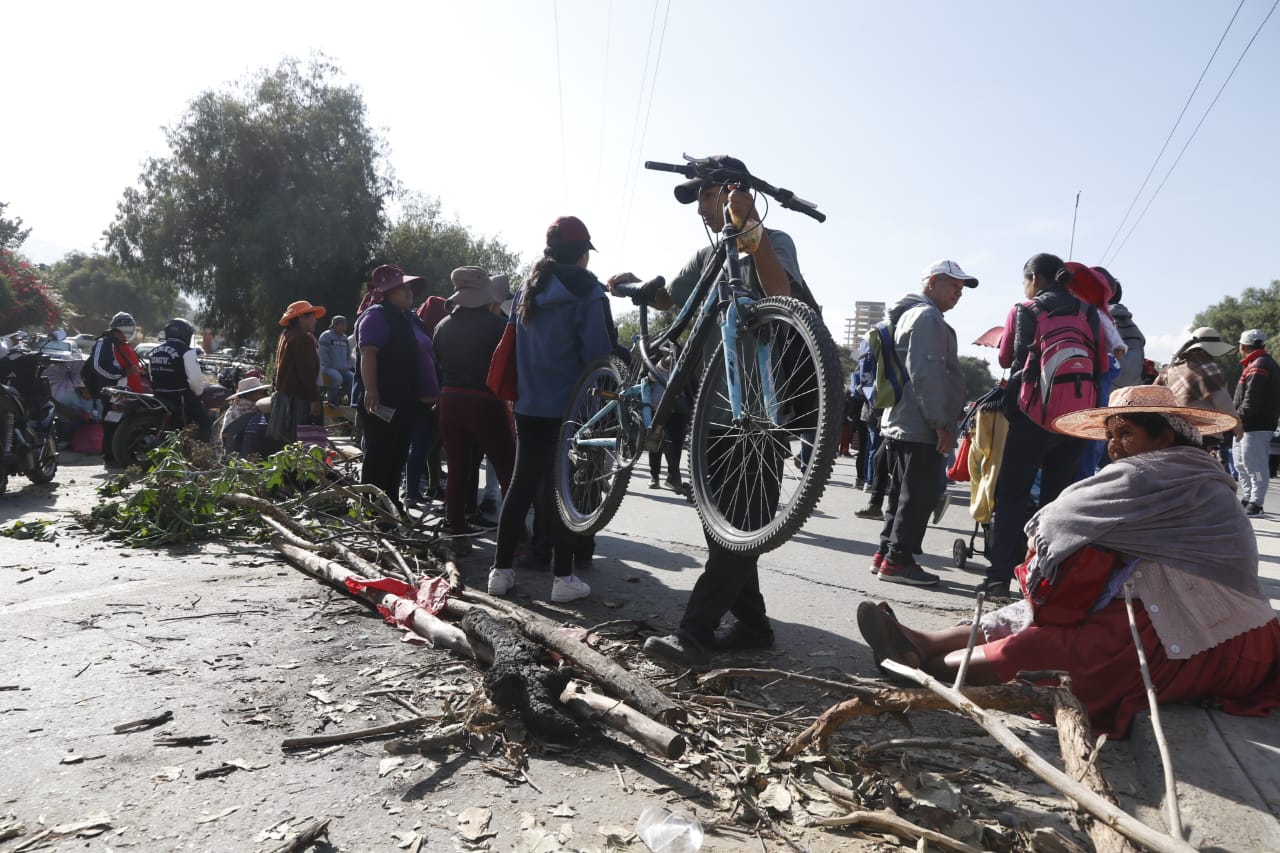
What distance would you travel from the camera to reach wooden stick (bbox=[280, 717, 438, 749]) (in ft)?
8.79

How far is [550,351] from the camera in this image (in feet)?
15.9

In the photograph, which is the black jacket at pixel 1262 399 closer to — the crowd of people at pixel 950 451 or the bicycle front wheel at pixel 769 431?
the crowd of people at pixel 950 451

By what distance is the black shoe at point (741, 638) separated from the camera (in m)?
3.84

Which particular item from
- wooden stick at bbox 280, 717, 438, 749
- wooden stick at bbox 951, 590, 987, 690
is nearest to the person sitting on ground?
wooden stick at bbox 280, 717, 438, 749

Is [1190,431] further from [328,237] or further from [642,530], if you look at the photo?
[328,237]

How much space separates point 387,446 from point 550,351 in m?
2.31

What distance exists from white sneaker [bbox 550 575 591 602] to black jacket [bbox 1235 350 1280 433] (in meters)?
9.09

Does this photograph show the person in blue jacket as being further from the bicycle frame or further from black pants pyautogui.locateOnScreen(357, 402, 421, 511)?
black pants pyautogui.locateOnScreen(357, 402, 421, 511)

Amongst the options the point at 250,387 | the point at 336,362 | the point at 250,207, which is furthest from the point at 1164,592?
the point at 250,207

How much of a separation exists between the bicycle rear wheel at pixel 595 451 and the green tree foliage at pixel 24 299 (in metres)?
29.6

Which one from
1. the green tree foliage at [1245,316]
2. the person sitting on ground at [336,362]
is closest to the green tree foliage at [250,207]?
the person sitting on ground at [336,362]

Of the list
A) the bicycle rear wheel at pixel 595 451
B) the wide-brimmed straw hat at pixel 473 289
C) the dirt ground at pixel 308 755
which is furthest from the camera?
the wide-brimmed straw hat at pixel 473 289

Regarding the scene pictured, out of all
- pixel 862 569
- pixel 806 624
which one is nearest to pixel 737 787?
pixel 806 624

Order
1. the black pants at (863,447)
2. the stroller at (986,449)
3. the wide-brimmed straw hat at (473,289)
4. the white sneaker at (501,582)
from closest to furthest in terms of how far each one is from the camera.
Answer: the white sneaker at (501,582), the stroller at (986,449), the wide-brimmed straw hat at (473,289), the black pants at (863,447)
